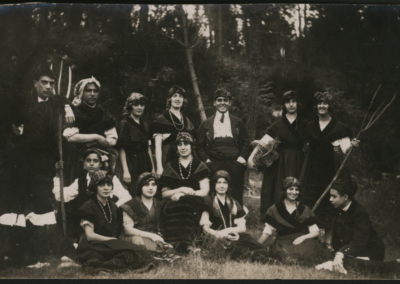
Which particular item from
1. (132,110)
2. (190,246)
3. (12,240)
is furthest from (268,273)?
(12,240)

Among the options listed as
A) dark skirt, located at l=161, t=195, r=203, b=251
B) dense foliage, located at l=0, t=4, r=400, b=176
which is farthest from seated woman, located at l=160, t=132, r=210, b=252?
dense foliage, located at l=0, t=4, r=400, b=176

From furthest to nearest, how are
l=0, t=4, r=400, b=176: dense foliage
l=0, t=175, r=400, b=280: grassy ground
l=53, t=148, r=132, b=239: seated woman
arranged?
l=0, t=4, r=400, b=176: dense foliage < l=53, t=148, r=132, b=239: seated woman < l=0, t=175, r=400, b=280: grassy ground

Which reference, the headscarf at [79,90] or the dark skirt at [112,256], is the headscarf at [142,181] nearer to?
the dark skirt at [112,256]

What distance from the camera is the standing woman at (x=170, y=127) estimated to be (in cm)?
792

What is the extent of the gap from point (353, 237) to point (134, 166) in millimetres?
3005

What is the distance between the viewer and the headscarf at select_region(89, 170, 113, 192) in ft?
25.8

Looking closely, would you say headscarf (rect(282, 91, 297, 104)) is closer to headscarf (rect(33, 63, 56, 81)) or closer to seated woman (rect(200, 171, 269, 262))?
seated woman (rect(200, 171, 269, 262))

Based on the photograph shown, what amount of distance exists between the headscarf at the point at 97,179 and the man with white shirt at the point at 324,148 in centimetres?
259

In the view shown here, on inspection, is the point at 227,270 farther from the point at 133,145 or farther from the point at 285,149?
the point at 133,145

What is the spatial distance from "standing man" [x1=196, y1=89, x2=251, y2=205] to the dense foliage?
0.39 ft

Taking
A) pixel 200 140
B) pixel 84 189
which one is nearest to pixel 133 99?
pixel 200 140

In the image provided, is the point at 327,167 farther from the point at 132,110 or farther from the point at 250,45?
the point at 132,110

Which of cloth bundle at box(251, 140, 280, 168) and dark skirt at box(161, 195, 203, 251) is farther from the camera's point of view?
cloth bundle at box(251, 140, 280, 168)

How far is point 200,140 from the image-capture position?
7934mm
